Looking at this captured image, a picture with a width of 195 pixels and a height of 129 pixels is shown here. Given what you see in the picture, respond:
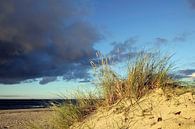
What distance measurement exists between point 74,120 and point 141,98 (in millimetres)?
1673

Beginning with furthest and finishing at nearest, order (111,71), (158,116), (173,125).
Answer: (111,71), (158,116), (173,125)

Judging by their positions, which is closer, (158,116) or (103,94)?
(158,116)

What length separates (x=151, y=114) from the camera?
7.23 meters

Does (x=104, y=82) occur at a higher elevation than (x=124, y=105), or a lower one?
higher

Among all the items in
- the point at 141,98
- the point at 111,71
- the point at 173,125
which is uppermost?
the point at 111,71

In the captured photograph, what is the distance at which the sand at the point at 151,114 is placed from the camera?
22.5 ft

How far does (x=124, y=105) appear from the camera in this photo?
783cm

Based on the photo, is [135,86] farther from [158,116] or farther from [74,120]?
[74,120]

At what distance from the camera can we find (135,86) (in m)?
7.84

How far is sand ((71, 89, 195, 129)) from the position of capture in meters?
6.87

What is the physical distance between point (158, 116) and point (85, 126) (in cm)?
170

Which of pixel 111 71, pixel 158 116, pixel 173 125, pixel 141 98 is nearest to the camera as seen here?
pixel 173 125

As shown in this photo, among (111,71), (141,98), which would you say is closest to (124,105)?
(141,98)

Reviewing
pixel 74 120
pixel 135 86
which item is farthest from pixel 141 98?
pixel 74 120
